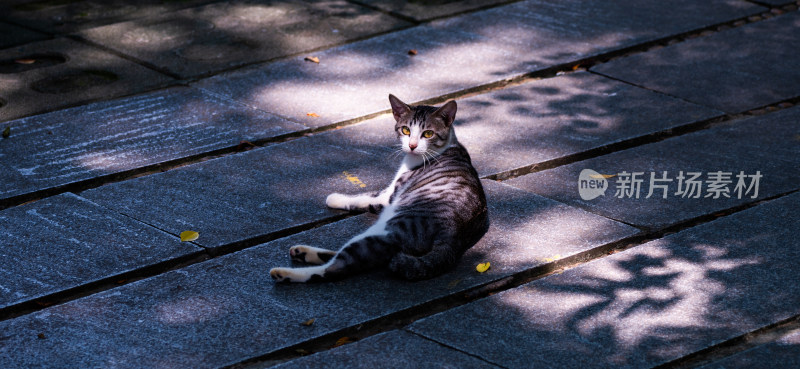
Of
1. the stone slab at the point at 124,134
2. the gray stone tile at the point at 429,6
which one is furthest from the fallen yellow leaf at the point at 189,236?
the gray stone tile at the point at 429,6

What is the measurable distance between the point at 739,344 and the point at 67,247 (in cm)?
350

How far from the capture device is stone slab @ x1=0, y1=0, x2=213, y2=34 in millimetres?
9125

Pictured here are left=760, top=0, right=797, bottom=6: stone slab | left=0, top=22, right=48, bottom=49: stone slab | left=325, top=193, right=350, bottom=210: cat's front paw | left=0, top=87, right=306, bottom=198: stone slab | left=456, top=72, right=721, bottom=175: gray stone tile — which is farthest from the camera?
left=760, top=0, right=797, bottom=6: stone slab

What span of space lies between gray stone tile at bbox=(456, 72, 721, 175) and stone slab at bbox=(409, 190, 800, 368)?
4.55 ft

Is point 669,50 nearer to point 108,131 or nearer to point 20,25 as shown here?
point 108,131

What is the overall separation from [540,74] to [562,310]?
3.61 m

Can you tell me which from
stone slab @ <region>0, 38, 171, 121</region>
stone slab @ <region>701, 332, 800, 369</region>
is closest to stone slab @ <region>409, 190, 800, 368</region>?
stone slab @ <region>701, 332, 800, 369</region>

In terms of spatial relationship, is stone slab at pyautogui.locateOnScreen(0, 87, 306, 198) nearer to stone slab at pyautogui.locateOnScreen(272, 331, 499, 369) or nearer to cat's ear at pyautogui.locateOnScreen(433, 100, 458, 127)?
cat's ear at pyautogui.locateOnScreen(433, 100, 458, 127)

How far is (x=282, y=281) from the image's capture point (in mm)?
4934

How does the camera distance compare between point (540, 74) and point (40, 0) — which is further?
point (40, 0)

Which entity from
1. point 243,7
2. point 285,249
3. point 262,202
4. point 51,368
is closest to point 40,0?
point 243,7

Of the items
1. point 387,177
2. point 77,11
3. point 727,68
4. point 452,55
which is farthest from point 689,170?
point 77,11

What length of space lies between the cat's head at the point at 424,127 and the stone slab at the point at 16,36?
4565 millimetres

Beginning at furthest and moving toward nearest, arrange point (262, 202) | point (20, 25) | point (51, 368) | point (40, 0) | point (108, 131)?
point (40, 0)
point (20, 25)
point (108, 131)
point (262, 202)
point (51, 368)
